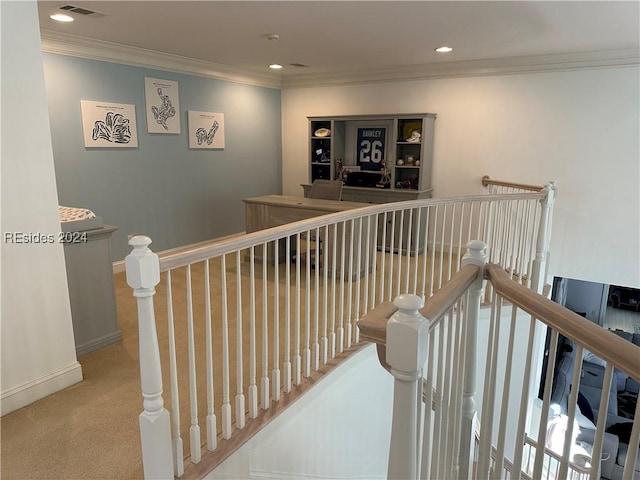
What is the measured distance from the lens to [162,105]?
5023 mm

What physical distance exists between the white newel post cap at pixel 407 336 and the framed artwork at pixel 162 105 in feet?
15.4

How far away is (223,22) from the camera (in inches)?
141

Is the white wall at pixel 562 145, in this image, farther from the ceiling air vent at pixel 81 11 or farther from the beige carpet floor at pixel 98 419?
the ceiling air vent at pixel 81 11

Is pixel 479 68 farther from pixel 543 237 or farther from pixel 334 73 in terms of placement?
pixel 543 237

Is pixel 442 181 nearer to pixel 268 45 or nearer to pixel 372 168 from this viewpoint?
pixel 372 168

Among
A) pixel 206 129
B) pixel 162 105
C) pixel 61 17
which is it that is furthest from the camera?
pixel 206 129

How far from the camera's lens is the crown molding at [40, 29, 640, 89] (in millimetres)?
4215

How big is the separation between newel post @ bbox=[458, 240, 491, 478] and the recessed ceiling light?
3.62 m

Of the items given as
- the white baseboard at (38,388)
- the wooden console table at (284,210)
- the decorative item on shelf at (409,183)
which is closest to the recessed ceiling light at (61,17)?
the wooden console table at (284,210)

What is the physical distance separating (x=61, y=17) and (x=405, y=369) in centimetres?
391

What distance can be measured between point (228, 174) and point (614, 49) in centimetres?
469

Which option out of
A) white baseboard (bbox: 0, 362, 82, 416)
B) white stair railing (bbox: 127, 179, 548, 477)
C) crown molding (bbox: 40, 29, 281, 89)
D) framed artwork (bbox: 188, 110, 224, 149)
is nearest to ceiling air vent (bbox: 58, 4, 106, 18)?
crown molding (bbox: 40, 29, 281, 89)

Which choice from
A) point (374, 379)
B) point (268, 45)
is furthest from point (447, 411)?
point (268, 45)

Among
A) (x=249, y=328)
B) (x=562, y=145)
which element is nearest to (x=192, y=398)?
(x=249, y=328)
